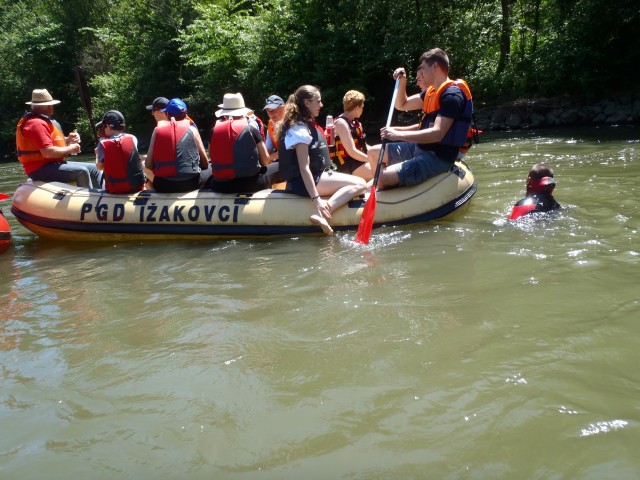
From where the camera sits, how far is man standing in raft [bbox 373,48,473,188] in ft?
16.1

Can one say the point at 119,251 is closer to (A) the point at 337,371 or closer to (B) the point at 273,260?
(B) the point at 273,260

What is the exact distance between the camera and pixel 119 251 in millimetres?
5352

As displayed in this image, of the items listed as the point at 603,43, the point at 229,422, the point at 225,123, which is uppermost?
the point at 603,43

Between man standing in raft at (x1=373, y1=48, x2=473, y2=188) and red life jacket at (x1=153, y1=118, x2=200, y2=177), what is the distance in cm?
187

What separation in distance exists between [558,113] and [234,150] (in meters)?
11.0

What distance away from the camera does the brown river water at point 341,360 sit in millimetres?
2068

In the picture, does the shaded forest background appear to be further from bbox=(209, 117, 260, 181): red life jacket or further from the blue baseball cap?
the blue baseball cap

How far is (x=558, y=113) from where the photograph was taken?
1400 cm

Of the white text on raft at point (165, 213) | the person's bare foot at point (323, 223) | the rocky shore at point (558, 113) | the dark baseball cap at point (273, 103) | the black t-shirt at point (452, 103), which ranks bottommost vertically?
the person's bare foot at point (323, 223)

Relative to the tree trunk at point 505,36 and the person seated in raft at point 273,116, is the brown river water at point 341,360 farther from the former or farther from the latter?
the tree trunk at point 505,36

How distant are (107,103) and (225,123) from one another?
21.0 metres

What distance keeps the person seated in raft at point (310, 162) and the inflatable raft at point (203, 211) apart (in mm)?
120

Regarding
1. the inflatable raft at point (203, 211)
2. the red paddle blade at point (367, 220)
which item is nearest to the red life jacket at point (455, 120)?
the inflatable raft at point (203, 211)

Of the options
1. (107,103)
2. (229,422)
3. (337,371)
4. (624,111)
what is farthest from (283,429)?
(107,103)
